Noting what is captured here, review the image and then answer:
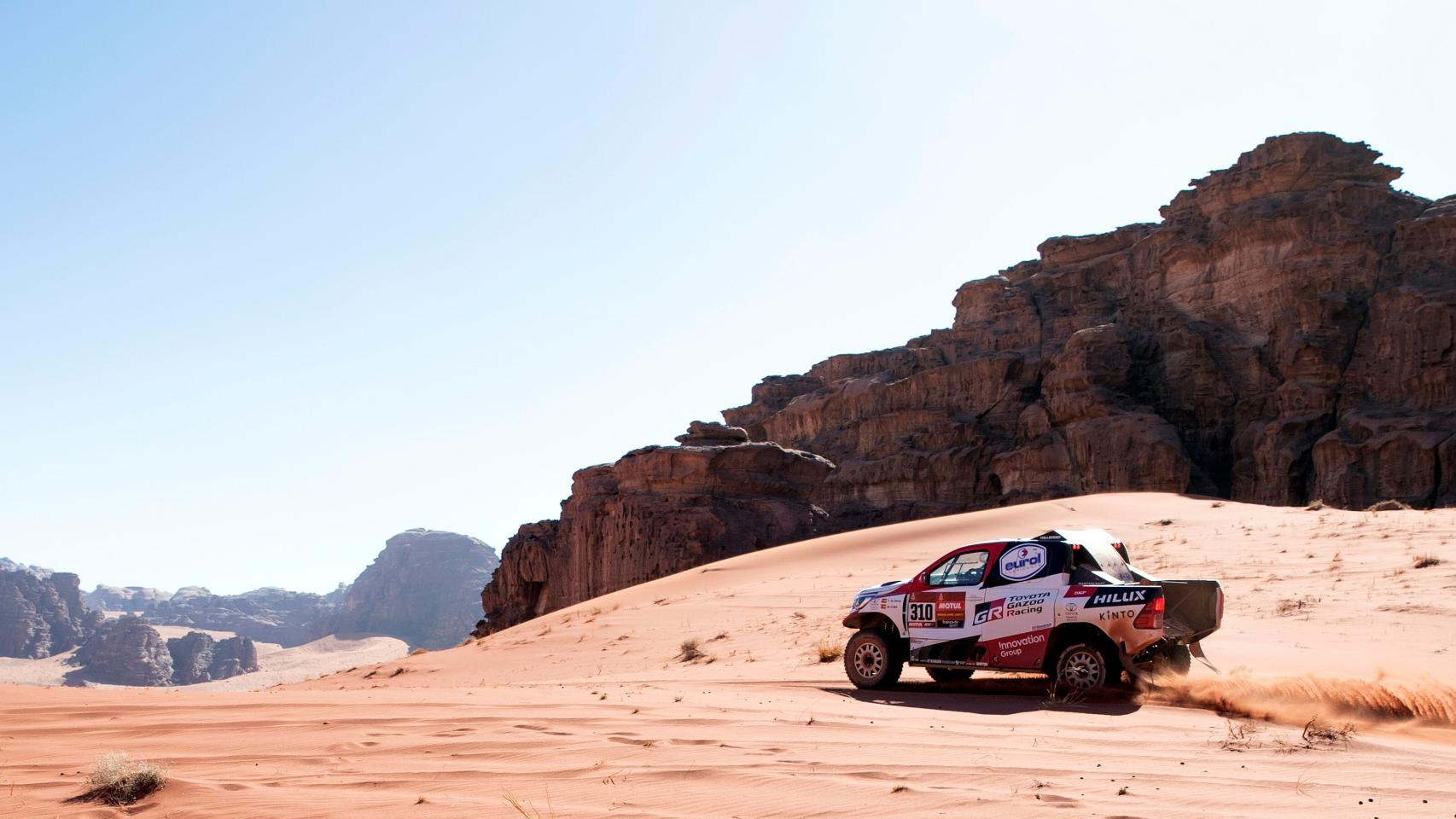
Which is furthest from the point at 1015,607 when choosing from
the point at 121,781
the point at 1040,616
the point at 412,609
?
the point at 412,609

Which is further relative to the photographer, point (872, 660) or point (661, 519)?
point (661, 519)

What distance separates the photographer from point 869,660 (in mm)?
10672

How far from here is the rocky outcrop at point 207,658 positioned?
12512cm

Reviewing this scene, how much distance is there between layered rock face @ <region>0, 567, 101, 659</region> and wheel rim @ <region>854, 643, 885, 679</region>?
162278mm

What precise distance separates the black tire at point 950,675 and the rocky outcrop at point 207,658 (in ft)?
437

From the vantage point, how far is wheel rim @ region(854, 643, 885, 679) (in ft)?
34.6

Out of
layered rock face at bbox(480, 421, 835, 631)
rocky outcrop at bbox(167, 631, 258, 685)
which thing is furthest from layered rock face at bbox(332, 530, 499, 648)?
layered rock face at bbox(480, 421, 835, 631)

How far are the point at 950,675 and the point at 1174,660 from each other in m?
2.38

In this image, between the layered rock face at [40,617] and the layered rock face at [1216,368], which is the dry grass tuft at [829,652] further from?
the layered rock face at [40,617]

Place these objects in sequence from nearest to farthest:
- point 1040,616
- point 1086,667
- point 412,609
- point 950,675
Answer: point 1086,667 < point 1040,616 < point 950,675 < point 412,609

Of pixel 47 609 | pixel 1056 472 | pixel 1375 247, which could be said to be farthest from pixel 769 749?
pixel 47 609

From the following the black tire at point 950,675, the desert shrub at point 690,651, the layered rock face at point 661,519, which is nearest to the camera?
the black tire at point 950,675

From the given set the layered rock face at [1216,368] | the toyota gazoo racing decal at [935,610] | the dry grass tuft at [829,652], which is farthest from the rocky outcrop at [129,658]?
the toyota gazoo racing decal at [935,610]

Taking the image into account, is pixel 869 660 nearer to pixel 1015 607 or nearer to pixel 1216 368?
pixel 1015 607
